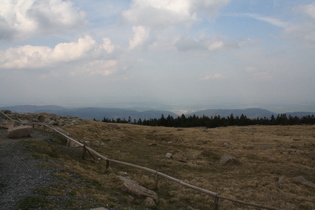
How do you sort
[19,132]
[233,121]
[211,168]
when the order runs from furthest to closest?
1. [233,121]
2. [211,168]
3. [19,132]

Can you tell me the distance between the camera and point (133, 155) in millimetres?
20844

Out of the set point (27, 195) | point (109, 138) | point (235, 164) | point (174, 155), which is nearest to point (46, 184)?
point (27, 195)

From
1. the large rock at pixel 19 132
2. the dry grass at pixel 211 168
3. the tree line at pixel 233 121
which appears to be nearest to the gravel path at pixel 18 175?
the dry grass at pixel 211 168

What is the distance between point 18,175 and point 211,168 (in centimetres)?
1368

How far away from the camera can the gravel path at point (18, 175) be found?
814 centimetres

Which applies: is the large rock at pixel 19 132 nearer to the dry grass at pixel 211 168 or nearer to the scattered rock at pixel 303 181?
the dry grass at pixel 211 168

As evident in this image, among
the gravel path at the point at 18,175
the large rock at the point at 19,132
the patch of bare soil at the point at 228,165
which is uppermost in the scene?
the large rock at the point at 19,132

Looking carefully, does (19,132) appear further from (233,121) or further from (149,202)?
(233,121)

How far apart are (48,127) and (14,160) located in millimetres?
11268

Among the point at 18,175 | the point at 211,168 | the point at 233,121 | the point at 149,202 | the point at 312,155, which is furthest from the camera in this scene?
the point at 233,121

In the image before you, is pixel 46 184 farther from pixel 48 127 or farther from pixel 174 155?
pixel 48 127

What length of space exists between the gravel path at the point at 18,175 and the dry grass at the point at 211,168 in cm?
178

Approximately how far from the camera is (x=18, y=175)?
1025 centimetres

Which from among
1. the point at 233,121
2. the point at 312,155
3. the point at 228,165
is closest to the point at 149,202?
the point at 228,165
